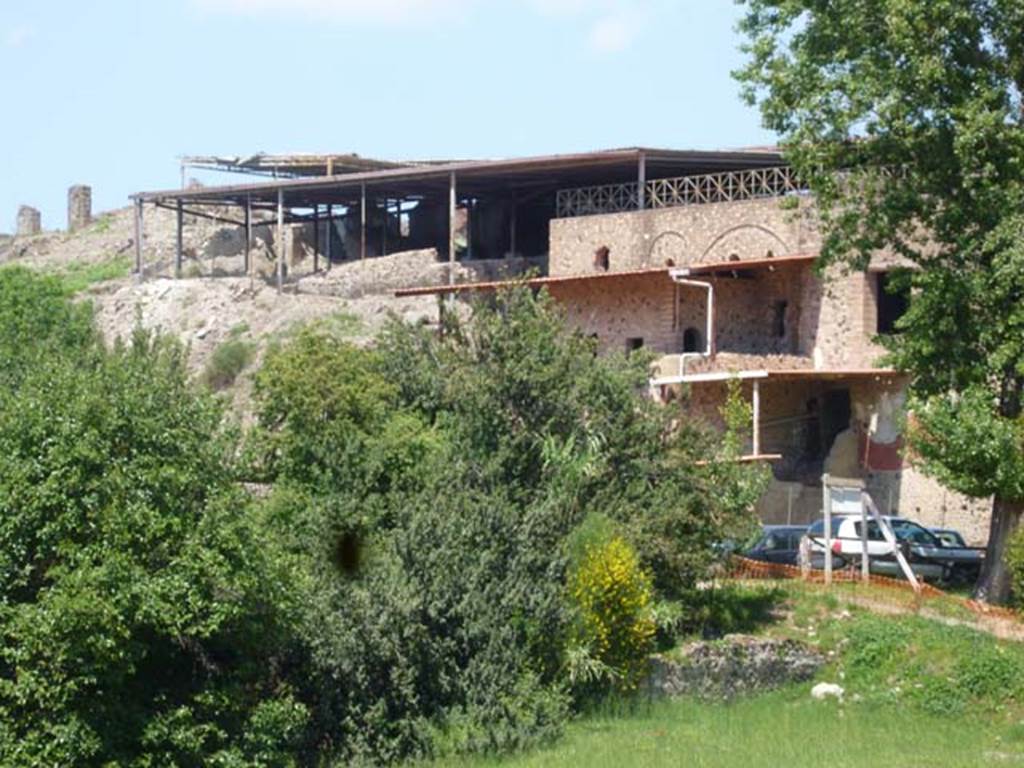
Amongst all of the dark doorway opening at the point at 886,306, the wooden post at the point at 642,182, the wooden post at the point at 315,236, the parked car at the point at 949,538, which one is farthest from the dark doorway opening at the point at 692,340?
the wooden post at the point at 315,236

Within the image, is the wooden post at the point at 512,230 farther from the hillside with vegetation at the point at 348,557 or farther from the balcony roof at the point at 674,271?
the hillside with vegetation at the point at 348,557

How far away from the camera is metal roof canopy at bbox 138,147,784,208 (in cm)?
4500

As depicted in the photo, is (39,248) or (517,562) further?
(39,248)

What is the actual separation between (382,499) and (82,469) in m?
5.90

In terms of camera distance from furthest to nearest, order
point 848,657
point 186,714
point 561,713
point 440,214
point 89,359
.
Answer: point 440,214
point 89,359
point 848,657
point 561,713
point 186,714

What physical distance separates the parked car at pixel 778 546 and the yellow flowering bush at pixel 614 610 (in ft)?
19.9

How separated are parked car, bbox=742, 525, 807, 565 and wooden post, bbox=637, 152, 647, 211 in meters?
14.1

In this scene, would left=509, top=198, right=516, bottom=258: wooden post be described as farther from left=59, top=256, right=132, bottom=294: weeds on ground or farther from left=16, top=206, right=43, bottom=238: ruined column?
left=16, top=206, right=43, bottom=238: ruined column

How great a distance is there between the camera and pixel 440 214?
56062mm

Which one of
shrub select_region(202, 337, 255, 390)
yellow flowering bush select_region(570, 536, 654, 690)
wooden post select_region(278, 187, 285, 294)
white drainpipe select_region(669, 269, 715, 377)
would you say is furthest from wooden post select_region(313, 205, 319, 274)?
yellow flowering bush select_region(570, 536, 654, 690)

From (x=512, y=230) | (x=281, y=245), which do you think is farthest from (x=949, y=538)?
(x=281, y=245)

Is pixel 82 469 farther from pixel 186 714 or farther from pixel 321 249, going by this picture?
pixel 321 249

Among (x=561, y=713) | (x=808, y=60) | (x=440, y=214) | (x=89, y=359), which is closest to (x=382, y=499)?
(x=561, y=713)

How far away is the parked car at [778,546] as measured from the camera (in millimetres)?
32031
